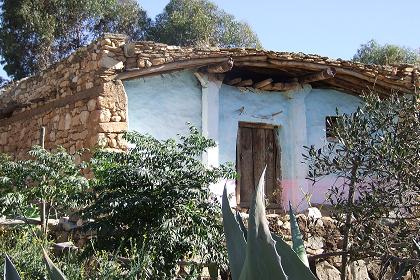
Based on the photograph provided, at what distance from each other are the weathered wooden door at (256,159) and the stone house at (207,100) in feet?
0.05

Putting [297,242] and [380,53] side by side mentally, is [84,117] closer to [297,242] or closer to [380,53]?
[297,242]

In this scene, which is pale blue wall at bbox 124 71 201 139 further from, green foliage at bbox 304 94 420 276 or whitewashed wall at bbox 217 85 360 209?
green foliage at bbox 304 94 420 276

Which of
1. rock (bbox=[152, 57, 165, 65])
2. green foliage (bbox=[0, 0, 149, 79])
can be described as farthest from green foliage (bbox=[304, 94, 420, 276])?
green foliage (bbox=[0, 0, 149, 79])

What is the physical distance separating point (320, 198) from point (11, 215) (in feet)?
17.0

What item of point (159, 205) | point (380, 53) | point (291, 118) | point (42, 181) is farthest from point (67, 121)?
point (380, 53)

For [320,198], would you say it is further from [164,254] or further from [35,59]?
[35,59]

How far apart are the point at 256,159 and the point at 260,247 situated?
738 cm

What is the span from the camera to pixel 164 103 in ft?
24.9

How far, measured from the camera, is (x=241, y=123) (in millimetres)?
8523

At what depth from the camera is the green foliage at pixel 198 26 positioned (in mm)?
19984

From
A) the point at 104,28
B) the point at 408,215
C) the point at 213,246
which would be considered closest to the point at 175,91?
the point at 213,246

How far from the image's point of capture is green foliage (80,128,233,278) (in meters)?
4.31

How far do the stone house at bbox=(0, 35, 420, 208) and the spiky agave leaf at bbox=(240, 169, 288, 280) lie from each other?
5.59 m

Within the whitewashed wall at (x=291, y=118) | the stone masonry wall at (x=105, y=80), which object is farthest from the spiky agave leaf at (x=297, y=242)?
the whitewashed wall at (x=291, y=118)
